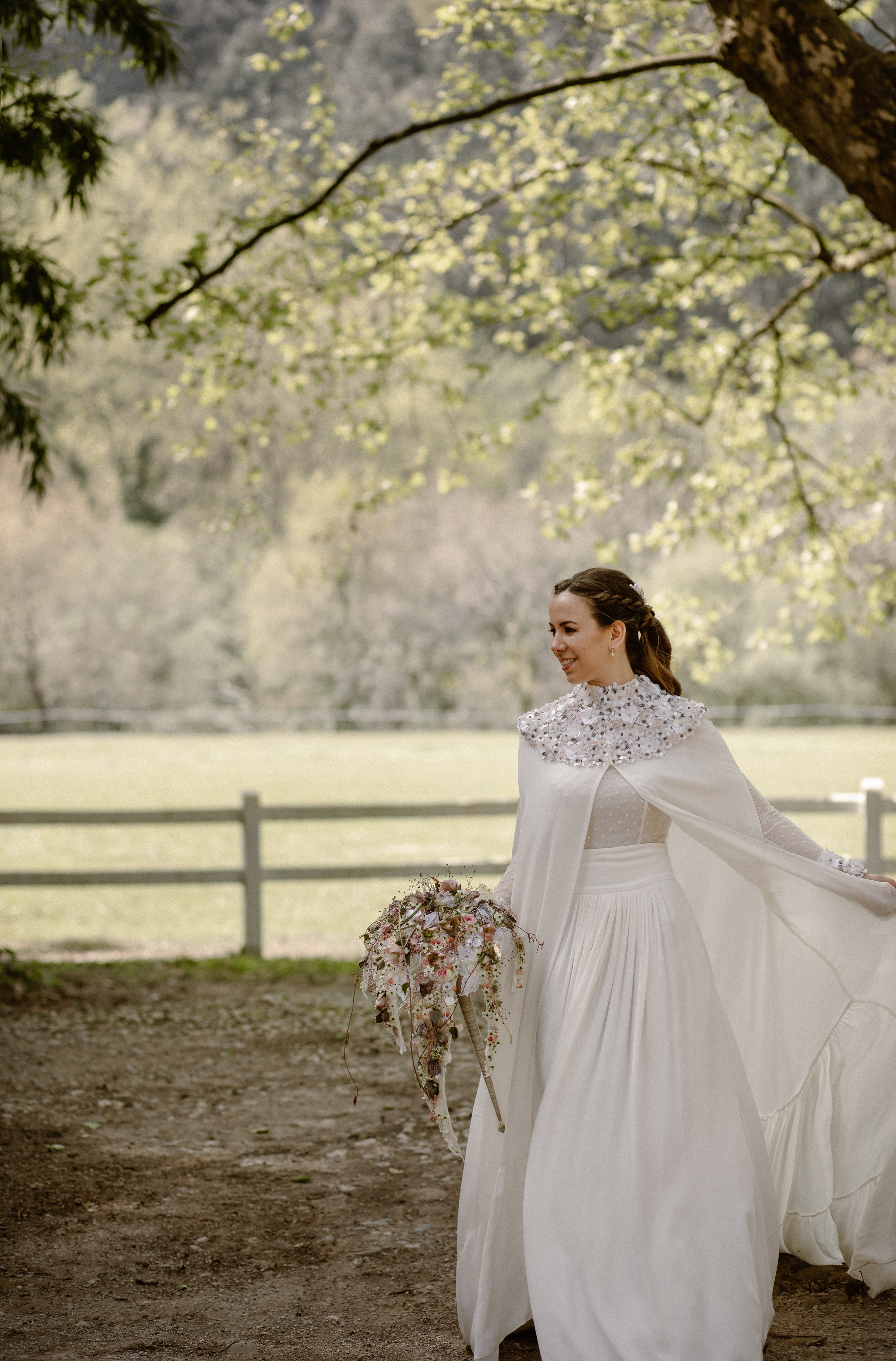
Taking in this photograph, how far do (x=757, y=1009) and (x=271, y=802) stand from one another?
21176mm

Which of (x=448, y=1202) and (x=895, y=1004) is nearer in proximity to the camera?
(x=895, y=1004)

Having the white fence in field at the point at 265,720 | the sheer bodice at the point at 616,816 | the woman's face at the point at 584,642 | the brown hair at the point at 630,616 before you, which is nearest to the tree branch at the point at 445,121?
the brown hair at the point at 630,616

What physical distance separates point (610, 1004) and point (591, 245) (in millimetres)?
8285

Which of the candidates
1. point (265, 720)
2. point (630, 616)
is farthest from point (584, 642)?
point (265, 720)

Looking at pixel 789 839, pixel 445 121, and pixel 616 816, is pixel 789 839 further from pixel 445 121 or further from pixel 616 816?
pixel 445 121

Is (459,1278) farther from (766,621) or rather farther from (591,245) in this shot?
(766,621)

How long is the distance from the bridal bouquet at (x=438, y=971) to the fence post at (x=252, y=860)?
5376mm

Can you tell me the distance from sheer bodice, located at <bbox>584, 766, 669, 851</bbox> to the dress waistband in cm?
2

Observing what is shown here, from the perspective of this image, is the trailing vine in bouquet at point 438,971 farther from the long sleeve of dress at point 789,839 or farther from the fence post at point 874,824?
the fence post at point 874,824

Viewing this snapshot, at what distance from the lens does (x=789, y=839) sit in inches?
142

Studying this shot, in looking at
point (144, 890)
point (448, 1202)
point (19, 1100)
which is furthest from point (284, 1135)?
point (144, 890)

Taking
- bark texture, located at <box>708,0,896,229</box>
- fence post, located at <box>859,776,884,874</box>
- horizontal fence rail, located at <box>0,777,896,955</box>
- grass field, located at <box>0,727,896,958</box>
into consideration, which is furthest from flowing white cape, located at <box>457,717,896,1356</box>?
grass field, located at <box>0,727,896,958</box>

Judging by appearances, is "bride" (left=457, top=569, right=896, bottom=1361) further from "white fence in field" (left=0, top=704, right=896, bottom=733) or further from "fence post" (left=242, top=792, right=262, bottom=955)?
"white fence in field" (left=0, top=704, right=896, bottom=733)

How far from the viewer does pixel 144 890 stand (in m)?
17.2
